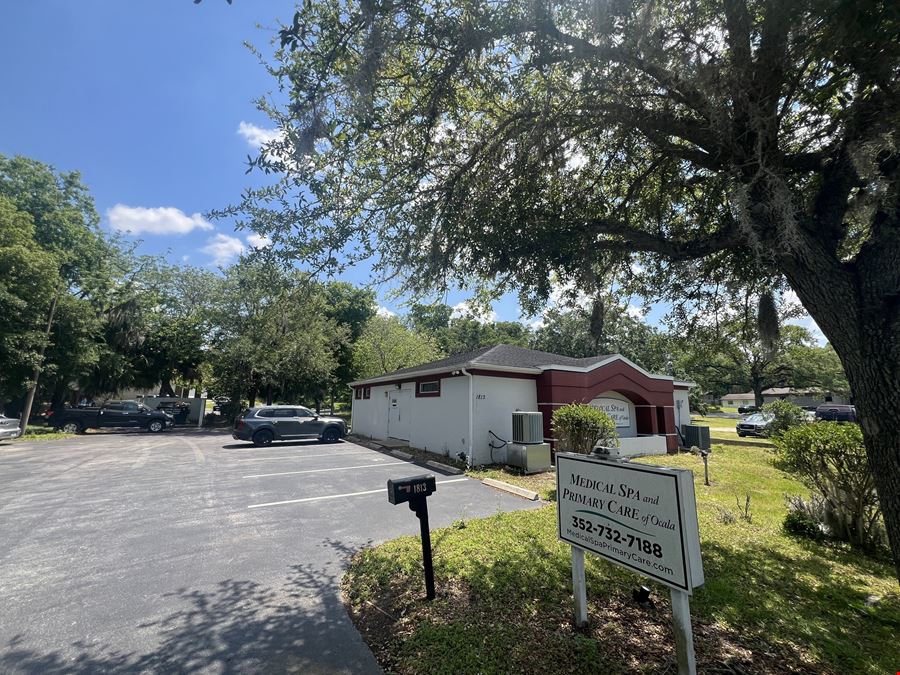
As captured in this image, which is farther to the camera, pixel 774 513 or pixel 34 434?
pixel 34 434

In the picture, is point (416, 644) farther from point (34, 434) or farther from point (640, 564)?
point (34, 434)

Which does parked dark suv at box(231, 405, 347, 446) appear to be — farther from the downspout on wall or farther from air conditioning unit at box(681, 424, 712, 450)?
air conditioning unit at box(681, 424, 712, 450)

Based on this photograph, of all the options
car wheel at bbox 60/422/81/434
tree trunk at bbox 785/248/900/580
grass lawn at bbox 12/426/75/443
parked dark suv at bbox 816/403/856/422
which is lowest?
grass lawn at bbox 12/426/75/443

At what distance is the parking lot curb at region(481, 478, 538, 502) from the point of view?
7762 mm

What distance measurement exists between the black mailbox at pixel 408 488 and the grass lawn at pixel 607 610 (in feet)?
3.13

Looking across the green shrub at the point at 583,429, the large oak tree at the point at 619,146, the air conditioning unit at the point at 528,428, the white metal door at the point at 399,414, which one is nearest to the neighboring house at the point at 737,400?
the white metal door at the point at 399,414

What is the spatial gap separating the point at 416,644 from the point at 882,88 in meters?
6.30

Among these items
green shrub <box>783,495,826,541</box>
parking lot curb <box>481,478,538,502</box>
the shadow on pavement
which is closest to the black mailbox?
the shadow on pavement

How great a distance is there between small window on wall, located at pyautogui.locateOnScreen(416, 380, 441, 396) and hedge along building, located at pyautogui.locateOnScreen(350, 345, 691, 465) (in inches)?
1.4

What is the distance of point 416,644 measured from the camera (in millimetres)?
2990

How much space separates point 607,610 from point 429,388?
34.5 ft

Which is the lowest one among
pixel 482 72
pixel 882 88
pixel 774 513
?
pixel 774 513

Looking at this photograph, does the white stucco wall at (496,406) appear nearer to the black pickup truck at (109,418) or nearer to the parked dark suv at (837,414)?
the black pickup truck at (109,418)

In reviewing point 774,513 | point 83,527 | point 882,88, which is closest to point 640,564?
point 882,88
